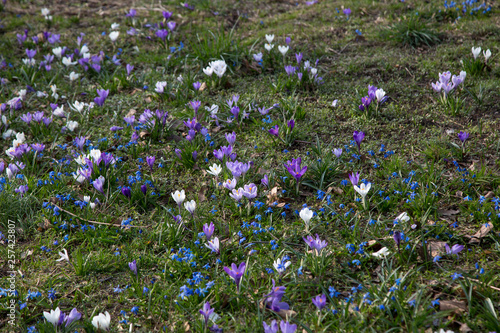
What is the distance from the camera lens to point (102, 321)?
239 centimetres

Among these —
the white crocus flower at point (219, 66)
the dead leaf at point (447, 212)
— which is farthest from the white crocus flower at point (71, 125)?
the dead leaf at point (447, 212)

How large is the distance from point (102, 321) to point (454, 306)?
1.98 m

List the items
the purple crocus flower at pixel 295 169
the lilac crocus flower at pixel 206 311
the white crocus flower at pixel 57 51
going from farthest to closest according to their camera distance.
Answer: the white crocus flower at pixel 57 51, the purple crocus flower at pixel 295 169, the lilac crocus flower at pixel 206 311

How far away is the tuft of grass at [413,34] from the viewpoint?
210 inches

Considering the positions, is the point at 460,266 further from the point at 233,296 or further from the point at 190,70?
the point at 190,70

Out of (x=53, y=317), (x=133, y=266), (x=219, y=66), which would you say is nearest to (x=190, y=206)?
(x=133, y=266)

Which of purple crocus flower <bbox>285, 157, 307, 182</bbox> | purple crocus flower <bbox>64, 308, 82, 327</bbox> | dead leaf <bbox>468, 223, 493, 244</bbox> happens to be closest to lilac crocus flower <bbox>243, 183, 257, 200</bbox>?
purple crocus flower <bbox>285, 157, 307, 182</bbox>

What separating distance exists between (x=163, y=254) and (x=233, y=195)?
0.66 meters

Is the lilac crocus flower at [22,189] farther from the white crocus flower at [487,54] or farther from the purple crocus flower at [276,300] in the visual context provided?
the white crocus flower at [487,54]

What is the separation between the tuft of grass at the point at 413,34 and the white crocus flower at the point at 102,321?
15.4 feet

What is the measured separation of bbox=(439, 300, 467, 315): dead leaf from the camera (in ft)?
7.73

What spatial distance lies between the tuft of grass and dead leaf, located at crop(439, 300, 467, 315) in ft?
12.5

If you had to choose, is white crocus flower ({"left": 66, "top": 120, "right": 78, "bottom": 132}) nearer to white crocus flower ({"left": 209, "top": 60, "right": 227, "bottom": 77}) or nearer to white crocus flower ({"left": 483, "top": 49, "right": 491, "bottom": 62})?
white crocus flower ({"left": 209, "top": 60, "right": 227, "bottom": 77})

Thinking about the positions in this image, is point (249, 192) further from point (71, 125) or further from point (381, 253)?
point (71, 125)
